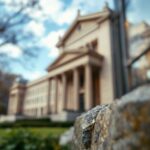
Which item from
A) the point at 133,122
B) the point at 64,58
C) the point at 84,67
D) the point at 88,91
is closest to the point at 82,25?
the point at 64,58

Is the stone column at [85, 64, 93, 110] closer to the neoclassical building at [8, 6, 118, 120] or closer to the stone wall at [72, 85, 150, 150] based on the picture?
the neoclassical building at [8, 6, 118, 120]

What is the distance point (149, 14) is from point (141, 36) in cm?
216

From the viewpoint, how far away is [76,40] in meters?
41.2

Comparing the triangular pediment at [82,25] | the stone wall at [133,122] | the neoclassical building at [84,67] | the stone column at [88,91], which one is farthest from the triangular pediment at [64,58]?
the stone wall at [133,122]

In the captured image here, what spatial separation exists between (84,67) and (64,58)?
447 centimetres

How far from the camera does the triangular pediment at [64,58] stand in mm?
34231

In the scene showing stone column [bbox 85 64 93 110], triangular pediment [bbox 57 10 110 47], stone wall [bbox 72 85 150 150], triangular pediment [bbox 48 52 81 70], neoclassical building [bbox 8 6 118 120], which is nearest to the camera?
stone wall [bbox 72 85 150 150]

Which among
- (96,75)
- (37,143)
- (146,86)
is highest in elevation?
(96,75)

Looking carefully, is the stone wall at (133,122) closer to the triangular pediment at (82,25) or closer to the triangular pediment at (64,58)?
the triangular pediment at (64,58)

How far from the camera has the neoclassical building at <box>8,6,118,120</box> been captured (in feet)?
104

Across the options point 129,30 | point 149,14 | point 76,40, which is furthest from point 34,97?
point 149,14

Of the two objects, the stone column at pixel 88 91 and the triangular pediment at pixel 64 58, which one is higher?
the triangular pediment at pixel 64 58

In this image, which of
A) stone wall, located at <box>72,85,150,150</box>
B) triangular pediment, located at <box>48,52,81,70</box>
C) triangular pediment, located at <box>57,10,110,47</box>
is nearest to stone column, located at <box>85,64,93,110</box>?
triangular pediment, located at <box>48,52,81,70</box>

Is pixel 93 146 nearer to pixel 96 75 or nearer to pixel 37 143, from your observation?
pixel 37 143
